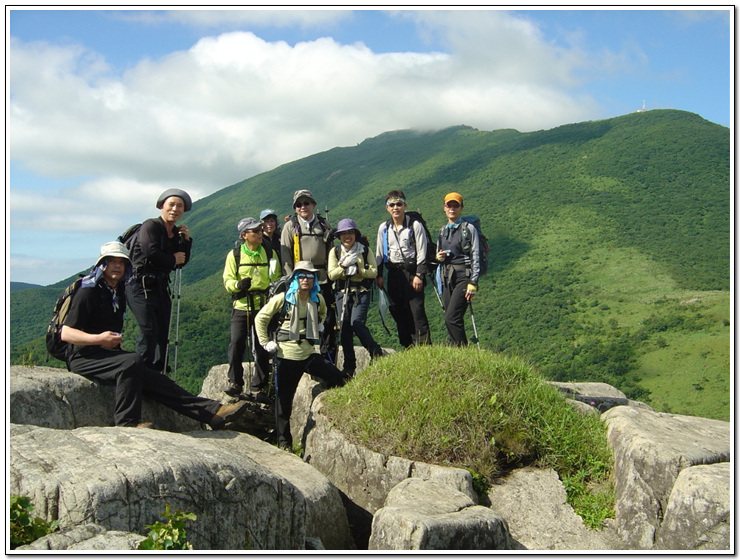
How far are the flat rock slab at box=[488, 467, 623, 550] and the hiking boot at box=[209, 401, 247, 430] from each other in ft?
10.0

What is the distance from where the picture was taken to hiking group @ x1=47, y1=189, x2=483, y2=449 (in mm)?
7008

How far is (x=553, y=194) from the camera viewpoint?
3442 inches

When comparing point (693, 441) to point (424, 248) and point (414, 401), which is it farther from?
point (424, 248)

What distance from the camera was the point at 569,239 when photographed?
238 ft

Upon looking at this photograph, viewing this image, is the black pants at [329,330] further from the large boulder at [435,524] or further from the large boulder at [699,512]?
the large boulder at [699,512]

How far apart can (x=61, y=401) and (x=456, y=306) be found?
Result: 17.1 feet

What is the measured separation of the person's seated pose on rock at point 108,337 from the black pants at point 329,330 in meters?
2.53

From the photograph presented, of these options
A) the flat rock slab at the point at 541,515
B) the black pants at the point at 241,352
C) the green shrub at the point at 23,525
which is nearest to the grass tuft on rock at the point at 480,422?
the flat rock slab at the point at 541,515

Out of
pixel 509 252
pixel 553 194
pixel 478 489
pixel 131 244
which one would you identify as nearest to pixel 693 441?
pixel 478 489

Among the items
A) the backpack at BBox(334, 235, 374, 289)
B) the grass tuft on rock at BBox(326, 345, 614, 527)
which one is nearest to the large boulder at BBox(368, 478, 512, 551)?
the grass tuft on rock at BBox(326, 345, 614, 527)

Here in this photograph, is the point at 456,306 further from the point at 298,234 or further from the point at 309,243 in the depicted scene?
the point at 298,234

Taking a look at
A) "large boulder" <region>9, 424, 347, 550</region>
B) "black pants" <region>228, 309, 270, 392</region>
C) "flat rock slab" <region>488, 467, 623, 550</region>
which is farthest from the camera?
"black pants" <region>228, 309, 270, 392</region>

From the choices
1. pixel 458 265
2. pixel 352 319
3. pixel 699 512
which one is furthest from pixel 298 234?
pixel 699 512

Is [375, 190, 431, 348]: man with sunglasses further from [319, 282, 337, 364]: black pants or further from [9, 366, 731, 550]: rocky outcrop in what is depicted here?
[9, 366, 731, 550]: rocky outcrop
